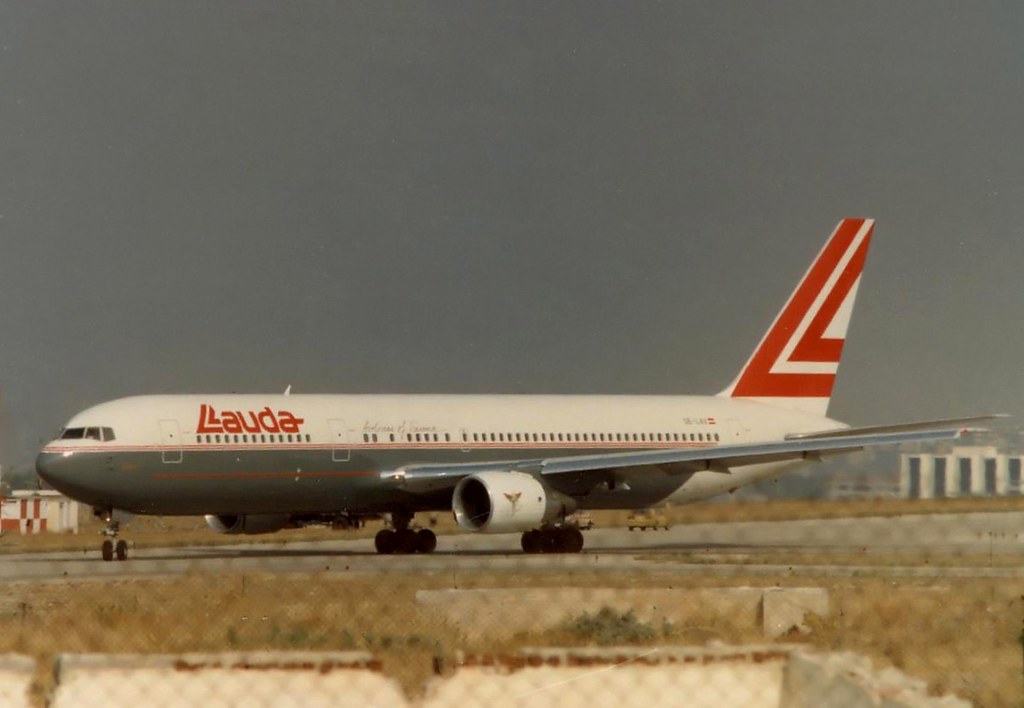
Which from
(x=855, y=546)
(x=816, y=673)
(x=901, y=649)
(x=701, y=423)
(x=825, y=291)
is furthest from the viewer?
(x=825, y=291)

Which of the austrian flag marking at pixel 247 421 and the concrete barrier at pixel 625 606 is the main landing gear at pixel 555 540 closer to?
the austrian flag marking at pixel 247 421

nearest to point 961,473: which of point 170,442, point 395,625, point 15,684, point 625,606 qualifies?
point 170,442

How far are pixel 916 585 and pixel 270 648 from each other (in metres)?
10.4

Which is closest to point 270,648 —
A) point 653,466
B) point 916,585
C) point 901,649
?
point 901,649

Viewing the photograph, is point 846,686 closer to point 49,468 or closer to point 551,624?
point 551,624

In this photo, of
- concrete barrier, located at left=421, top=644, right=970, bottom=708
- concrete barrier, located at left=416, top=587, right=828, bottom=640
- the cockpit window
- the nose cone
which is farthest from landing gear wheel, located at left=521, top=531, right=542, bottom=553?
concrete barrier, located at left=421, top=644, right=970, bottom=708

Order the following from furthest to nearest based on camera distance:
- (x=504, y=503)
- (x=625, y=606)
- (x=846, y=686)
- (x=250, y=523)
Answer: (x=250, y=523)
(x=504, y=503)
(x=625, y=606)
(x=846, y=686)

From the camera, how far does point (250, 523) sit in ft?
116

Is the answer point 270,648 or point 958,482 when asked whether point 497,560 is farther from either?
point 270,648

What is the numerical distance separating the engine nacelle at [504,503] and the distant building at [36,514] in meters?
16.7

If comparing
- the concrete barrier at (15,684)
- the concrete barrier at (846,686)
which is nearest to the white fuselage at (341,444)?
the concrete barrier at (15,684)

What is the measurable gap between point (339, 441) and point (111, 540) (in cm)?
546

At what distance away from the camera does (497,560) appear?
29.3 metres

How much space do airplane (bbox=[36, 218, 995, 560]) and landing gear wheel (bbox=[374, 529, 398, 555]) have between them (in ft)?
0.11
